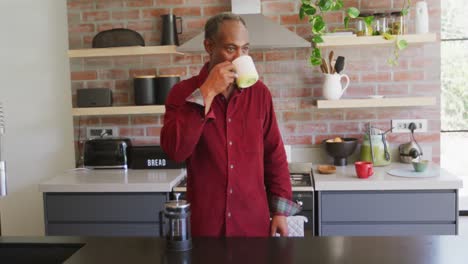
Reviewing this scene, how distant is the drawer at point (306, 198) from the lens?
2748 millimetres

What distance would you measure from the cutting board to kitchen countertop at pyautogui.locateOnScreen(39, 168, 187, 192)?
4.13ft

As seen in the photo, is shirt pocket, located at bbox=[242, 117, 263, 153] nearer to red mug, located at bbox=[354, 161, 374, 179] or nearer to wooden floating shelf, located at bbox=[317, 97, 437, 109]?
red mug, located at bbox=[354, 161, 374, 179]

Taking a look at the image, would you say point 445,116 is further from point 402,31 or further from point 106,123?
A: point 106,123

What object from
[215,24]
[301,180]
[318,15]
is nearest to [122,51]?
[318,15]

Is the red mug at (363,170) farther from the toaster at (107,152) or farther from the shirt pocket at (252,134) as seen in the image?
the toaster at (107,152)

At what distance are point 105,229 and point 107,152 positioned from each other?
62 cm

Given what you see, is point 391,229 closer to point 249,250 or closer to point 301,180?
point 301,180

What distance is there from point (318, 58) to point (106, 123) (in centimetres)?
155

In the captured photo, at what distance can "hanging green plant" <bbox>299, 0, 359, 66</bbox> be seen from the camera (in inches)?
120

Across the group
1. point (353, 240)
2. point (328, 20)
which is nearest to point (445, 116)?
point (328, 20)

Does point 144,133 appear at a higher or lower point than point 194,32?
lower

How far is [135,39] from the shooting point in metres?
3.35

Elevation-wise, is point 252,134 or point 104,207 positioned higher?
point 252,134

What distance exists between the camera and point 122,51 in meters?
3.26
